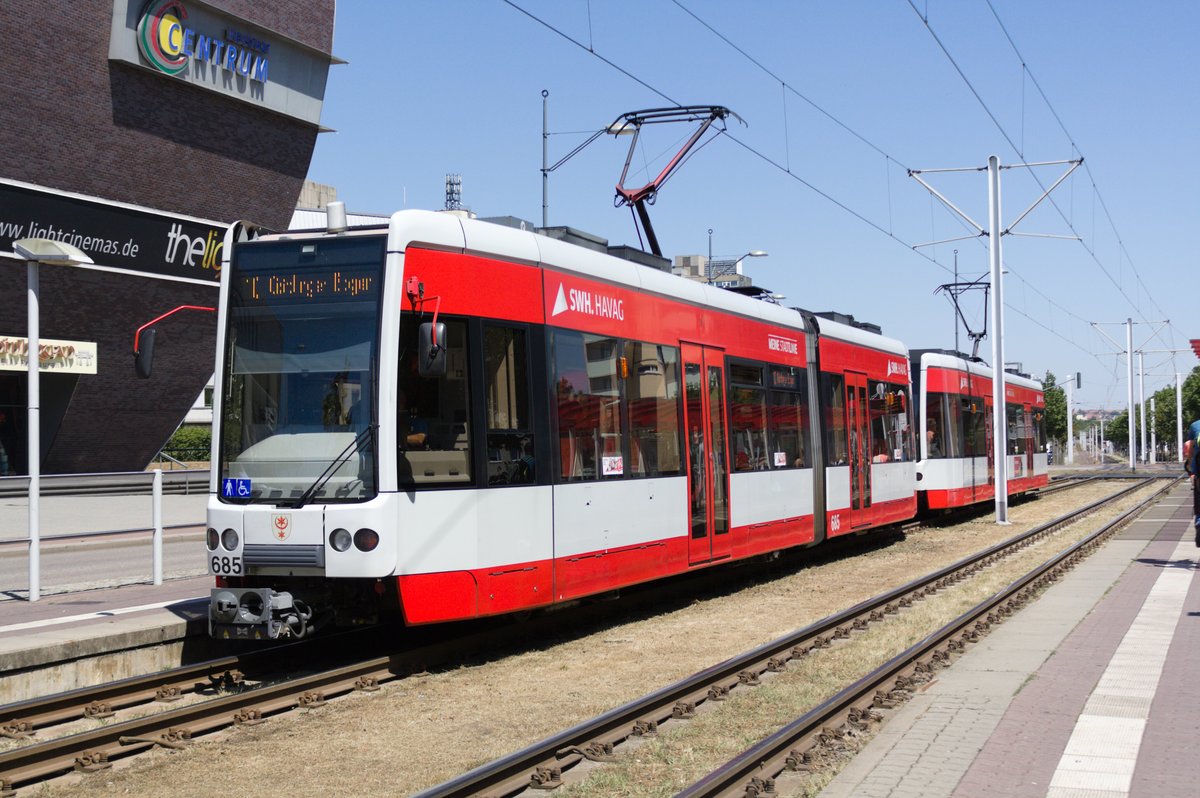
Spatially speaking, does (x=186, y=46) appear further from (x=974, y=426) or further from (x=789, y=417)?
(x=789, y=417)

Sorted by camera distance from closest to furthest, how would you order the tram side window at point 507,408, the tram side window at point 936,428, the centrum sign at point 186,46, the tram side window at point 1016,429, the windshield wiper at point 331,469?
1. the windshield wiper at point 331,469
2. the tram side window at point 507,408
3. the tram side window at point 936,428
4. the tram side window at point 1016,429
5. the centrum sign at point 186,46

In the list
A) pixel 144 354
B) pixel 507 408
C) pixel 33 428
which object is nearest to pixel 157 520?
pixel 33 428

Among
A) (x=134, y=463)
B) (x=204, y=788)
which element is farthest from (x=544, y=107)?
(x=204, y=788)

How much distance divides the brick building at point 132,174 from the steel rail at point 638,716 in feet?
84.8

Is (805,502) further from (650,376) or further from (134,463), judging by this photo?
(134,463)

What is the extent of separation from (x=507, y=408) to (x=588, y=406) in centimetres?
132

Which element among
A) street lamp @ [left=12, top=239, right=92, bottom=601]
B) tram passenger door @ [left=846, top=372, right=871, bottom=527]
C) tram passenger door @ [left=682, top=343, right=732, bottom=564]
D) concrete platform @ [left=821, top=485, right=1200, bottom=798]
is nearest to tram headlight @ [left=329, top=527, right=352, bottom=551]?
concrete platform @ [left=821, top=485, right=1200, bottom=798]

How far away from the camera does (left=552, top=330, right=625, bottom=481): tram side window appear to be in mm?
10836

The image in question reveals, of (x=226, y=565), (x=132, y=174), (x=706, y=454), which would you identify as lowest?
(x=226, y=565)

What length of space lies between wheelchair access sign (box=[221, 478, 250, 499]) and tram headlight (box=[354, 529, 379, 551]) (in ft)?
3.41

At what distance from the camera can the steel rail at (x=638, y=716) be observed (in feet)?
20.4

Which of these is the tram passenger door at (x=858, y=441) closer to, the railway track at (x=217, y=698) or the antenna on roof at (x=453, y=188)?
the railway track at (x=217, y=698)

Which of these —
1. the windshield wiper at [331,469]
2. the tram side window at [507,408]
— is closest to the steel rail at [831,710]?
the tram side window at [507,408]

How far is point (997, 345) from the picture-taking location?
26672 millimetres
